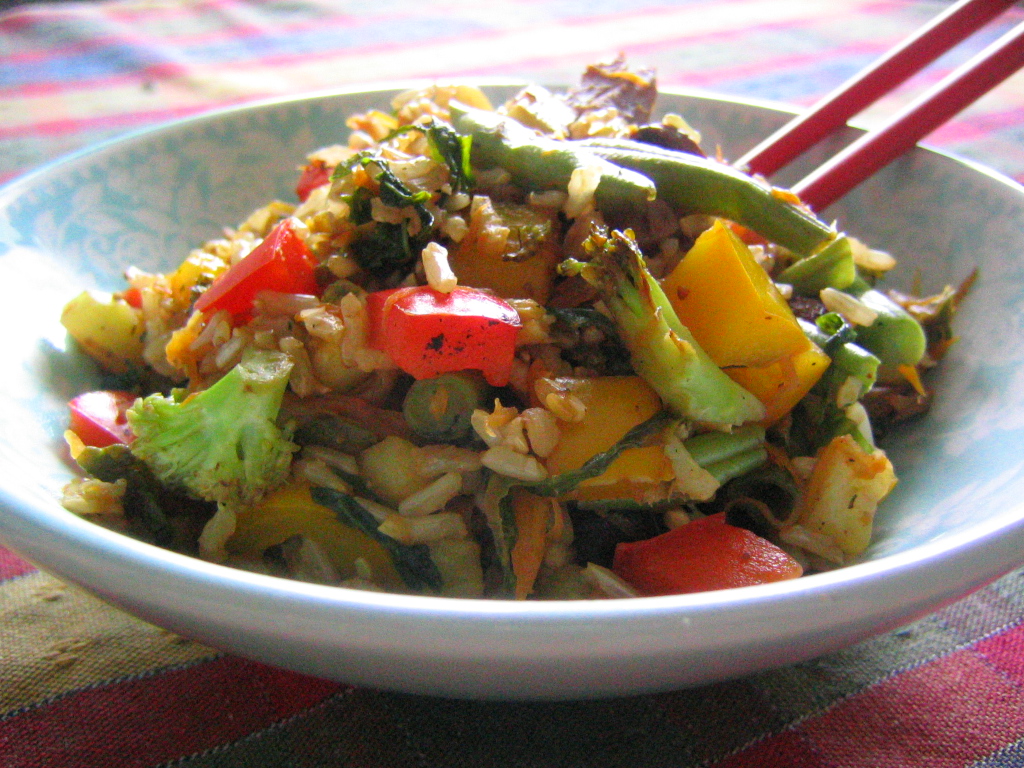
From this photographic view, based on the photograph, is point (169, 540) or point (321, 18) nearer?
point (169, 540)

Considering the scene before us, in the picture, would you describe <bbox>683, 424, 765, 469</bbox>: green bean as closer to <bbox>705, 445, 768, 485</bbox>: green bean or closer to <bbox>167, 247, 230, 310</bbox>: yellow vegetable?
<bbox>705, 445, 768, 485</bbox>: green bean

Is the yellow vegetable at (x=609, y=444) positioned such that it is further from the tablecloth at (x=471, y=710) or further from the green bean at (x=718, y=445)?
the tablecloth at (x=471, y=710)

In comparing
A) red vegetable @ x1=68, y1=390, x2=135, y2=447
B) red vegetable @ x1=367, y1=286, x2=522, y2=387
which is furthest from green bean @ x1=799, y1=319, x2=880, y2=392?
red vegetable @ x1=68, y1=390, x2=135, y2=447

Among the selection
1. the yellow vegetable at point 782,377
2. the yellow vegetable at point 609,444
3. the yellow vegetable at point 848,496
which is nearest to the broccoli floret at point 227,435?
the yellow vegetable at point 609,444

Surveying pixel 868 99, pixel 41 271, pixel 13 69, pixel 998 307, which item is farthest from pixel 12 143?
pixel 998 307

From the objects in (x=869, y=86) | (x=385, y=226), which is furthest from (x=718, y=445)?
(x=869, y=86)

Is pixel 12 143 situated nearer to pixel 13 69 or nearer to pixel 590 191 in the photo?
pixel 13 69
